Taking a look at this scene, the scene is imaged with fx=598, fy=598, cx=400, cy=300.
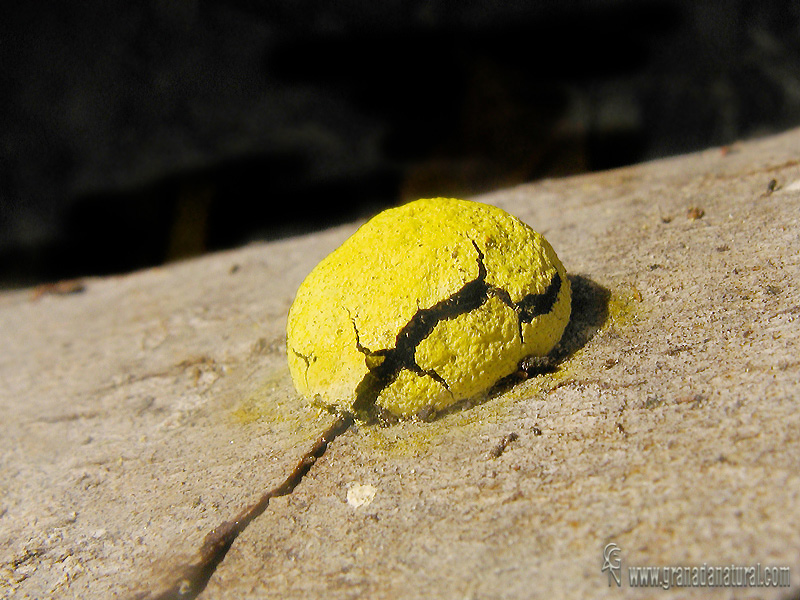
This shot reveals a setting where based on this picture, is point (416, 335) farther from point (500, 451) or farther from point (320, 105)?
point (320, 105)

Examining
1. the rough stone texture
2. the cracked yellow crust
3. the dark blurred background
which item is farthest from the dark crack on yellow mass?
the dark blurred background

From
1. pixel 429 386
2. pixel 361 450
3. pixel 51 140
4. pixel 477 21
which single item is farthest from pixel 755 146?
pixel 51 140

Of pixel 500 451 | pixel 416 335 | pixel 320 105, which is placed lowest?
pixel 500 451

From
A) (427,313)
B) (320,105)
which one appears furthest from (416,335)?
(320,105)

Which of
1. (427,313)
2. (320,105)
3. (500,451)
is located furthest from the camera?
(320,105)

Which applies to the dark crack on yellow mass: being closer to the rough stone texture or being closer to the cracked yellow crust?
the cracked yellow crust

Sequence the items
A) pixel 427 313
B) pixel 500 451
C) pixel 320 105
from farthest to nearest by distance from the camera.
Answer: pixel 320 105, pixel 427 313, pixel 500 451

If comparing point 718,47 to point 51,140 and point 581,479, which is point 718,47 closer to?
point 581,479
